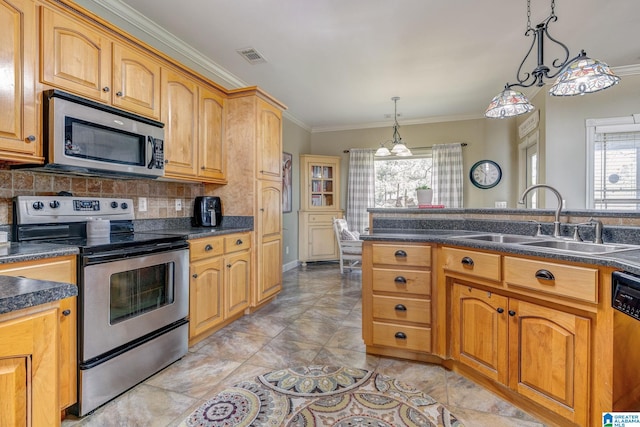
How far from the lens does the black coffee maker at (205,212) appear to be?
3158 millimetres

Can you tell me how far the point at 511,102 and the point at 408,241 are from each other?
111cm

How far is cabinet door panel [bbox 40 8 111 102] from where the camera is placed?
1781mm

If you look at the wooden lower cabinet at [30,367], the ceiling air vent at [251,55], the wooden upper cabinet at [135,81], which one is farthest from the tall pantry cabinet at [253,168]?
the wooden lower cabinet at [30,367]

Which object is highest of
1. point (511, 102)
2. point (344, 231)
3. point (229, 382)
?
point (511, 102)

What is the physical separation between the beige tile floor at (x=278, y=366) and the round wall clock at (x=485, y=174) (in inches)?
130

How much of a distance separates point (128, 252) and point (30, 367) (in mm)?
1353

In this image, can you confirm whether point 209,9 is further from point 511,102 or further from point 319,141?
point 319,141

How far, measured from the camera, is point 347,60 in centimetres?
346

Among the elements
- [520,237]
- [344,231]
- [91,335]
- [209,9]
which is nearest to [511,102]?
[520,237]

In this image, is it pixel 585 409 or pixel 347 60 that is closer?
pixel 585 409

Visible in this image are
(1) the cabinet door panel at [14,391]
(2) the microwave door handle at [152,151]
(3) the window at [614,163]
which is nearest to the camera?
(1) the cabinet door panel at [14,391]

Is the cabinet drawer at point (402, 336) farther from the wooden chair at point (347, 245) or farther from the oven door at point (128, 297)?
the wooden chair at point (347, 245)

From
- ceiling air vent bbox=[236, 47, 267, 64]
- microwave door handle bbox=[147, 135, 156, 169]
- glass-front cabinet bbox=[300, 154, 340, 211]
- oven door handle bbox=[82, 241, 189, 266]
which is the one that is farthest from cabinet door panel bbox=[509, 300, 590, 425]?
glass-front cabinet bbox=[300, 154, 340, 211]

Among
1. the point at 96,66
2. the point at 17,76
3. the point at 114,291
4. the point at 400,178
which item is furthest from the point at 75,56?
the point at 400,178
